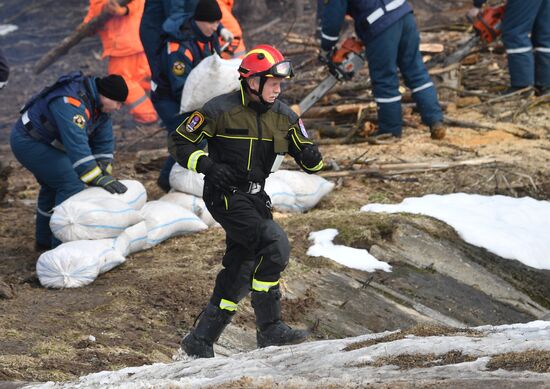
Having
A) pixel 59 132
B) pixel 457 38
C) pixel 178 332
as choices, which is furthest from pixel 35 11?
pixel 178 332

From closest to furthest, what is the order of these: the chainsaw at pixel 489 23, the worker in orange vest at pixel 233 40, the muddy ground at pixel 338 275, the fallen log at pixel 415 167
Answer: the muddy ground at pixel 338 275 → the fallen log at pixel 415 167 → the worker in orange vest at pixel 233 40 → the chainsaw at pixel 489 23

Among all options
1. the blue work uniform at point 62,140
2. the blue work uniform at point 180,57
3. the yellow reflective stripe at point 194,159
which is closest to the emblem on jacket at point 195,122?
the yellow reflective stripe at point 194,159

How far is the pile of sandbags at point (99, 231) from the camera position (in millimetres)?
7160

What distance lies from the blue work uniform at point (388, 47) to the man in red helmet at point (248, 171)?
4.66 metres

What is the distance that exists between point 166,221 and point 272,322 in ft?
8.14

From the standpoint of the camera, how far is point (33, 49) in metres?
18.2

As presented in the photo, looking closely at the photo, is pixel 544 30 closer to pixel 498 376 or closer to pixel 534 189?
pixel 534 189

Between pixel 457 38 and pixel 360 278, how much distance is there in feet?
25.1

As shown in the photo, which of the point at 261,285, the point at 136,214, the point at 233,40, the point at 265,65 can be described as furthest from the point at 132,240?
the point at 233,40

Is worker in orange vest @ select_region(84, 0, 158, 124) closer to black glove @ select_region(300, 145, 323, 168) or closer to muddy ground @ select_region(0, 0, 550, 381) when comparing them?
muddy ground @ select_region(0, 0, 550, 381)

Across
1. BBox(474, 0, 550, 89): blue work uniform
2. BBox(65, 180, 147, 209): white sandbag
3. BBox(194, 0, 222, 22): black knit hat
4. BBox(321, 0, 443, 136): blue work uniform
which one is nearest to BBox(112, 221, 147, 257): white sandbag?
BBox(65, 180, 147, 209): white sandbag

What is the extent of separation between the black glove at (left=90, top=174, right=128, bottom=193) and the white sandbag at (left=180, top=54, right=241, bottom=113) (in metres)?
0.96

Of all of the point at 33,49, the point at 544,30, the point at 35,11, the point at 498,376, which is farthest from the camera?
the point at 35,11

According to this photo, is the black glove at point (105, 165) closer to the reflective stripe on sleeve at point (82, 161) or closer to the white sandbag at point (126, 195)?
the white sandbag at point (126, 195)
